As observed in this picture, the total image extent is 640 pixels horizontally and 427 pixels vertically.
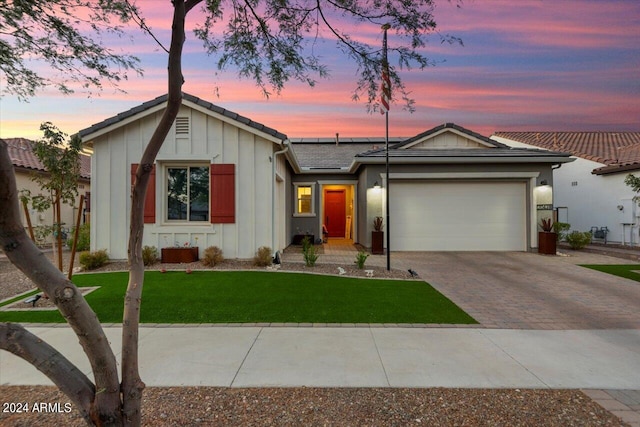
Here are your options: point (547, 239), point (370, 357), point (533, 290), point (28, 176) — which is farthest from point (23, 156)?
point (547, 239)

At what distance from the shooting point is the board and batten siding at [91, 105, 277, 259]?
9172mm

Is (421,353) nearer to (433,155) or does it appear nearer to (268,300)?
(268,300)

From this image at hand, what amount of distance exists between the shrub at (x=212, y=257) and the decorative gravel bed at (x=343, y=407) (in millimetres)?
5756

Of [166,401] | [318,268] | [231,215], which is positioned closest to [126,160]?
[231,215]

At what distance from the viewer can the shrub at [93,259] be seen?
8.38m

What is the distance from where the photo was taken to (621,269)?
28.2 ft

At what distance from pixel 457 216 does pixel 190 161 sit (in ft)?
31.0

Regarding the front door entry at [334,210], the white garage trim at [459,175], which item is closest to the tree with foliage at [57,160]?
the white garage trim at [459,175]

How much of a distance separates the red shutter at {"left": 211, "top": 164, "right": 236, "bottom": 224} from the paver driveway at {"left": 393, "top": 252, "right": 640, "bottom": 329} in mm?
5034

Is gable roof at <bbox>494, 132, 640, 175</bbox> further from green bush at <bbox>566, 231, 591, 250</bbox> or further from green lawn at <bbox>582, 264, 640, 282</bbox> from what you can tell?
green lawn at <bbox>582, 264, 640, 282</bbox>

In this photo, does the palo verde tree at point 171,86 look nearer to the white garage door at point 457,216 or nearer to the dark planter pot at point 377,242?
the dark planter pot at point 377,242

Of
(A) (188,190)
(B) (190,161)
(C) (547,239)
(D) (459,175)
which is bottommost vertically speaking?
(C) (547,239)

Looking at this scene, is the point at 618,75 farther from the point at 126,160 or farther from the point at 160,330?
the point at 126,160

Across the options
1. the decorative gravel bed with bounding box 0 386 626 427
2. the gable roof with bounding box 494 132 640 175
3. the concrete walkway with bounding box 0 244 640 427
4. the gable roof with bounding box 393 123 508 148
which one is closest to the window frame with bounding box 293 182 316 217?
the gable roof with bounding box 393 123 508 148
